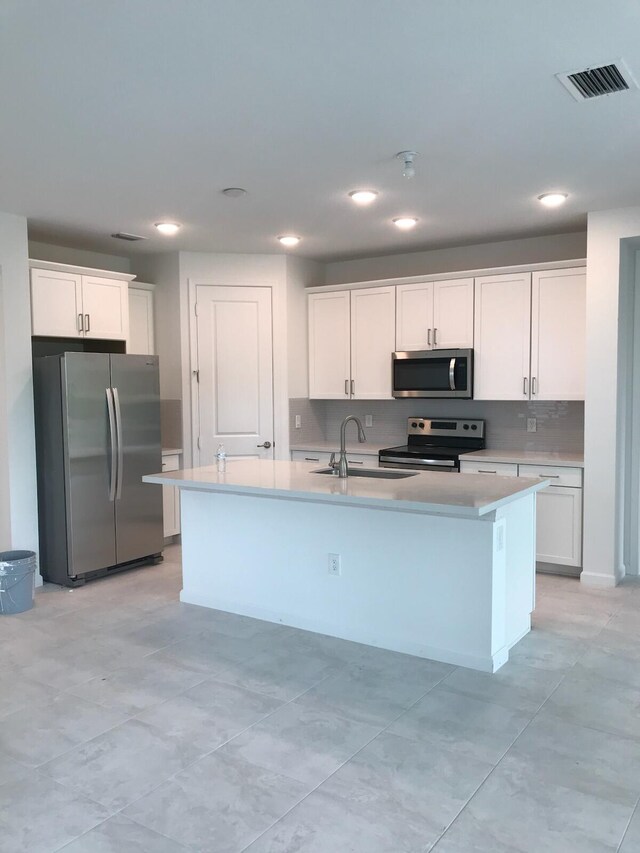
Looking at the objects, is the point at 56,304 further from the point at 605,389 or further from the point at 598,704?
the point at 598,704

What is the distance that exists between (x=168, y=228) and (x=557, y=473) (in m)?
3.27

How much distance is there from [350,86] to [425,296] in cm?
299

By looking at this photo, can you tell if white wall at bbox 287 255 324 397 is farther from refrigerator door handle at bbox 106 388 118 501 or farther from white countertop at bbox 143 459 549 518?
white countertop at bbox 143 459 549 518

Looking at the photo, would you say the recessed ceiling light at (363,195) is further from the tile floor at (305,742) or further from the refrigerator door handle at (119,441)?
the tile floor at (305,742)

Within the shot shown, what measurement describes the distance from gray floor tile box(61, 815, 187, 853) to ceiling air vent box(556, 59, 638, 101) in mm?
2915

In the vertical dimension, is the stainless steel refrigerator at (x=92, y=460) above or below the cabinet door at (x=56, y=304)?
below

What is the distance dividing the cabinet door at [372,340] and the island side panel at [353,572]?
2103 millimetres

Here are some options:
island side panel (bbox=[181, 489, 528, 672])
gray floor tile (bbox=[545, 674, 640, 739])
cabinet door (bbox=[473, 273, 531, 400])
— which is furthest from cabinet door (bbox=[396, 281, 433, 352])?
gray floor tile (bbox=[545, 674, 640, 739])

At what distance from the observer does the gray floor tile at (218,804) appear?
2056 mm

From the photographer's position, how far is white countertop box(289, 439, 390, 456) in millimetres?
5656

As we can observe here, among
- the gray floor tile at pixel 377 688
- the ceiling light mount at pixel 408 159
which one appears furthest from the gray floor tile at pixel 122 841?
the ceiling light mount at pixel 408 159

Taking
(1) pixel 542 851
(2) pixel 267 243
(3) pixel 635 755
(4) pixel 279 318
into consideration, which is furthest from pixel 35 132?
(3) pixel 635 755

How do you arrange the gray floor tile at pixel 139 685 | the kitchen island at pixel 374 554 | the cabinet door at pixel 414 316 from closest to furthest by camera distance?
the gray floor tile at pixel 139 685 → the kitchen island at pixel 374 554 → the cabinet door at pixel 414 316

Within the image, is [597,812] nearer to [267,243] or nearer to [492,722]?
[492,722]
